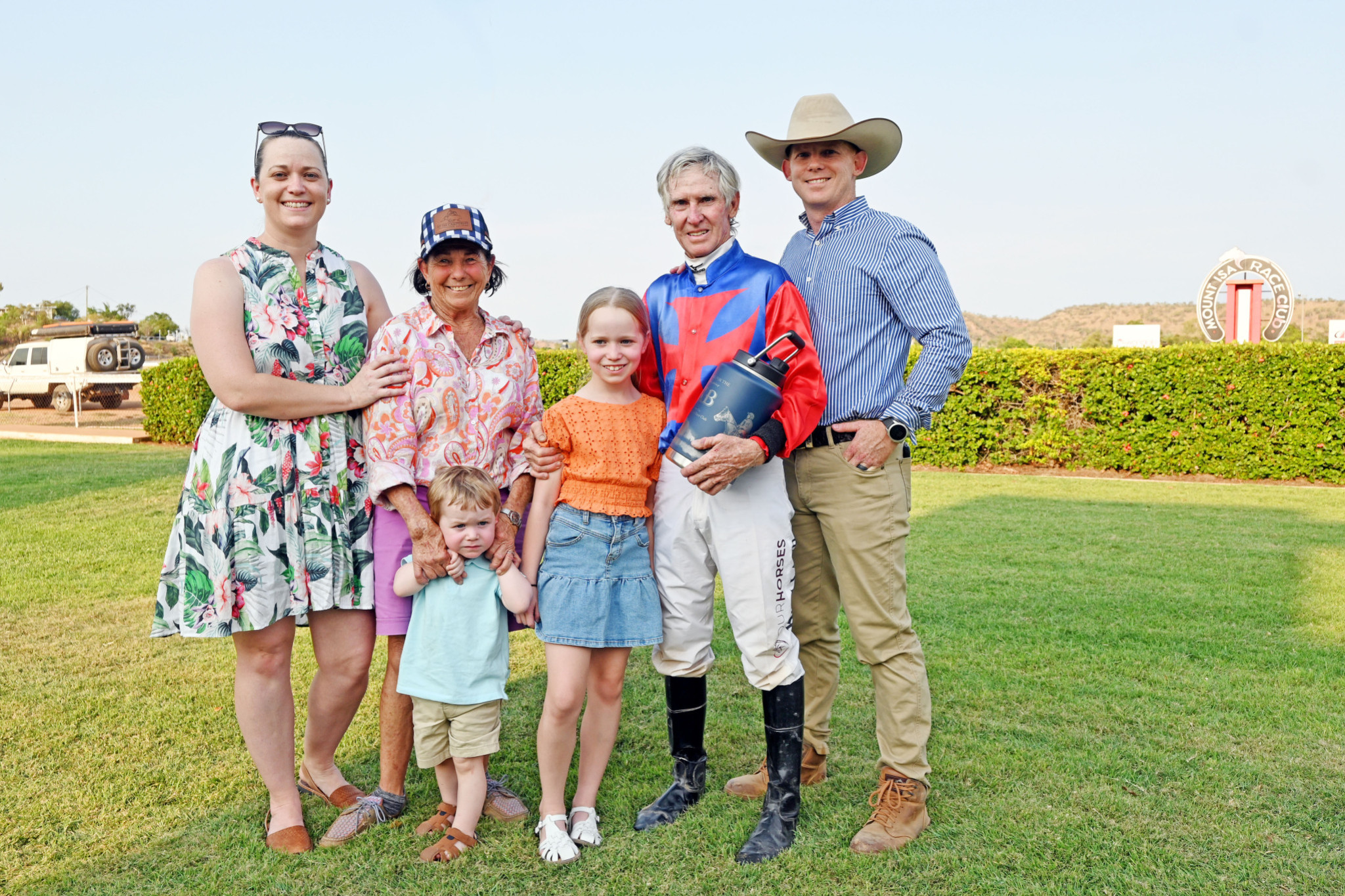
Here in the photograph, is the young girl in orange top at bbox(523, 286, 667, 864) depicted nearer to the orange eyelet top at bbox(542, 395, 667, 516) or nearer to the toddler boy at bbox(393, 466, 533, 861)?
the orange eyelet top at bbox(542, 395, 667, 516)

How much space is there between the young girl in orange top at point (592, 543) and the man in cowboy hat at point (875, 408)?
0.58 m

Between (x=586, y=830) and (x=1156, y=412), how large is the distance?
35.2ft

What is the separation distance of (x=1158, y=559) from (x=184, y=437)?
1507 cm

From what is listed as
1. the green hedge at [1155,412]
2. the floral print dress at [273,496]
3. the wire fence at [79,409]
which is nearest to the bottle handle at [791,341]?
the floral print dress at [273,496]

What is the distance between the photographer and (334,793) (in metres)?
3.25

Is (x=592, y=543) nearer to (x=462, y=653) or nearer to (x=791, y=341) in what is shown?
(x=462, y=653)

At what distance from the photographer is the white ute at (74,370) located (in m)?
23.0

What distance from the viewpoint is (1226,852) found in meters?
2.83

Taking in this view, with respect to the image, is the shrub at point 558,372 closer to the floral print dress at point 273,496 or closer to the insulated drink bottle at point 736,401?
the floral print dress at point 273,496

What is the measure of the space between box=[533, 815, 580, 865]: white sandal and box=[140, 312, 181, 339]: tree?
1850 inches

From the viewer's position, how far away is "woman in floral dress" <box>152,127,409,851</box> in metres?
2.81

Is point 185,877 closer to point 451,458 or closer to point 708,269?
point 451,458

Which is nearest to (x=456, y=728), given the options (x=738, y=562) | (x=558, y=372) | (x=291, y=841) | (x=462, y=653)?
(x=462, y=653)

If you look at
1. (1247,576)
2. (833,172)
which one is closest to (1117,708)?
(833,172)
